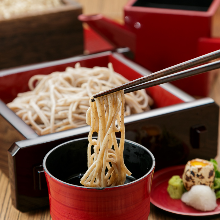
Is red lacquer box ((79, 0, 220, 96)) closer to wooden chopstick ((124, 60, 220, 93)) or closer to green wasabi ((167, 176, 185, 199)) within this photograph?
green wasabi ((167, 176, 185, 199))

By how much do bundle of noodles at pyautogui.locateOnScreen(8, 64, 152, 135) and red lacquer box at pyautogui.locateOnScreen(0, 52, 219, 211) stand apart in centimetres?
9

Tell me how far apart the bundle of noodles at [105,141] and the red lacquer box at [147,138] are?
5.5 inches

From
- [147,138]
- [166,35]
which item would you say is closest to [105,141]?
[147,138]

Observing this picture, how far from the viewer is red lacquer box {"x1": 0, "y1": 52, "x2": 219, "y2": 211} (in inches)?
31.8

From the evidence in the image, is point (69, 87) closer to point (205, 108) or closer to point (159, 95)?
point (159, 95)

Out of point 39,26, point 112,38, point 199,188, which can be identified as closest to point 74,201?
point 199,188

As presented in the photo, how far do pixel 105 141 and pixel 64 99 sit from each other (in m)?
0.42

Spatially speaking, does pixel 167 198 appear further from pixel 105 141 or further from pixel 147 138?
pixel 105 141

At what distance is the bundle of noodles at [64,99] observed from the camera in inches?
41.3

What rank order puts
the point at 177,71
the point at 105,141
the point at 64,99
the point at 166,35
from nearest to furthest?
the point at 177,71 → the point at 105,141 → the point at 64,99 → the point at 166,35

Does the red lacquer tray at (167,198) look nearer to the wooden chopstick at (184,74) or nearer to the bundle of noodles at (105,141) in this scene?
the bundle of noodles at (105,141)

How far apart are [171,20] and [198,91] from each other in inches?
10.8

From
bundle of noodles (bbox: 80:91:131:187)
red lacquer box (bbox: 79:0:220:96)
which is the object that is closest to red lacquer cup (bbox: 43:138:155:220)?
bundle of noodles (bbox: 80:91:131:187)

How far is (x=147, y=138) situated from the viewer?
906mm
